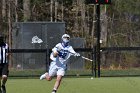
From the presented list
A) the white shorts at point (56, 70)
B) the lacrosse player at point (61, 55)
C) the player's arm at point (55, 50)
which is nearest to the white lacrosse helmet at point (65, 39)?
the lacrosse player at point (61, 55)

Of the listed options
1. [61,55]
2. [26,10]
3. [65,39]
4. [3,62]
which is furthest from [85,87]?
[26,10]

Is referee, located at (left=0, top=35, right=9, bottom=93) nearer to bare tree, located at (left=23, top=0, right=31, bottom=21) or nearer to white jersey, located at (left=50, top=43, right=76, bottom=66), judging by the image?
white jersey, located at (left=50, top=43, right=76, bottom=66)

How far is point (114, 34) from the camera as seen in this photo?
46094 mm

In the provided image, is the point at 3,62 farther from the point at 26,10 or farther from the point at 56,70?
the point at 26,10

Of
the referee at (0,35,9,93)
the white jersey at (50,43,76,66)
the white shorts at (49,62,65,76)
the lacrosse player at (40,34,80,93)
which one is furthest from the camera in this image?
the white shorts at (49,62,65,76)

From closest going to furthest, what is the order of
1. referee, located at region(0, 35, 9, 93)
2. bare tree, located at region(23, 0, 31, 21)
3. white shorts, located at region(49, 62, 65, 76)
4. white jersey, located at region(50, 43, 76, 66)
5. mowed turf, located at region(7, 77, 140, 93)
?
referee, located at region(0, 35, 9, 93)
white jersey, located at region(50, 43, 76, 66)
white shorts, located at region(49, 62, 65, 76)
mowed turf, located at region(7, 77, 140, 93)
bare tree, located at region(23, 0, 31, 21)

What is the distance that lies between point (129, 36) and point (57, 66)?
27473mm

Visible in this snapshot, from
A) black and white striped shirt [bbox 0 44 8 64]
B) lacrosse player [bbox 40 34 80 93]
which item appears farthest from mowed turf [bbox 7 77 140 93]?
black and white striped shirt [bbox 0 44 8 64]

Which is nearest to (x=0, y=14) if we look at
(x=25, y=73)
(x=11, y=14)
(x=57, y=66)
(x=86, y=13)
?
(x=11, y=14)

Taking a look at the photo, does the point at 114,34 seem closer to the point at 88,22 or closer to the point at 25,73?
the point at 88,22

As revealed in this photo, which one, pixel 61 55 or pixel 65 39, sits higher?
pixel 65 39

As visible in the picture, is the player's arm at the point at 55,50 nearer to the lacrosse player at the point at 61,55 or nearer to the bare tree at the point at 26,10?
the lacrosse player at the point at 61,55

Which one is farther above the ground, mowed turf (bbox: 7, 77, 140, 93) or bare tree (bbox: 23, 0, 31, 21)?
bare tree (bbox: 23, 0, 31, 21)

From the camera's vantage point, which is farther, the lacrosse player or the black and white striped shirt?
the lacrosse player
